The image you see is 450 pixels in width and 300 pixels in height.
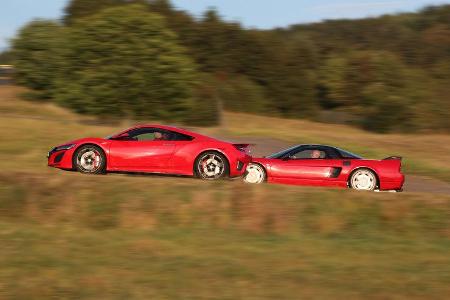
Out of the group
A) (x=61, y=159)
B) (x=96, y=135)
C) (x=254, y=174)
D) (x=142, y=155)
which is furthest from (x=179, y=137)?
(x=96, y=135)

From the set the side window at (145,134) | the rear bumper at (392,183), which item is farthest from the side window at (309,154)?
the side window at (145,134)

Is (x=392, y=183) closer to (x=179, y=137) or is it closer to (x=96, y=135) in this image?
(x=179, y=137)

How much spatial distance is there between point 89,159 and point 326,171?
549cm

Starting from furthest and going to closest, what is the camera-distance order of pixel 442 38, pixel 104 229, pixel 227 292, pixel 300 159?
pixel 442 38
pixel 300 159
pixel 104 229
pixel 227 292

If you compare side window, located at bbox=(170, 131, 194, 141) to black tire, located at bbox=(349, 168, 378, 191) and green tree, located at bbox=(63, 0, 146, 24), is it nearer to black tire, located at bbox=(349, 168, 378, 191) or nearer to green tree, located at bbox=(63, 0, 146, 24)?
black tire, located at bbox=(349, 168, 378, 191)

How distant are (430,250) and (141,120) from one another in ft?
108

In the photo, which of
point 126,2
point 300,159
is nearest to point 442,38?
point 126,2

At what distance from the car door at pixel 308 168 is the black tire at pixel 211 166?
1981 mm

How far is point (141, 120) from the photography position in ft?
136

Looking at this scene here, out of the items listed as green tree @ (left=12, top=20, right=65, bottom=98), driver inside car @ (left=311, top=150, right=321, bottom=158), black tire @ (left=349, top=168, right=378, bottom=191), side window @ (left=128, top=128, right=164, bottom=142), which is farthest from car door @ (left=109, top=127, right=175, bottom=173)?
green tree @ (left=12, top=20, right=65, bottom=98)

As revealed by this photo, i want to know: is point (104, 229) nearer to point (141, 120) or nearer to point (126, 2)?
point (141, 120)

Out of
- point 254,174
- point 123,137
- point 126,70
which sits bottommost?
point 254,174

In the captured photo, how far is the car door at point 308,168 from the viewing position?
1609cm

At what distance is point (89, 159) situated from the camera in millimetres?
14633
